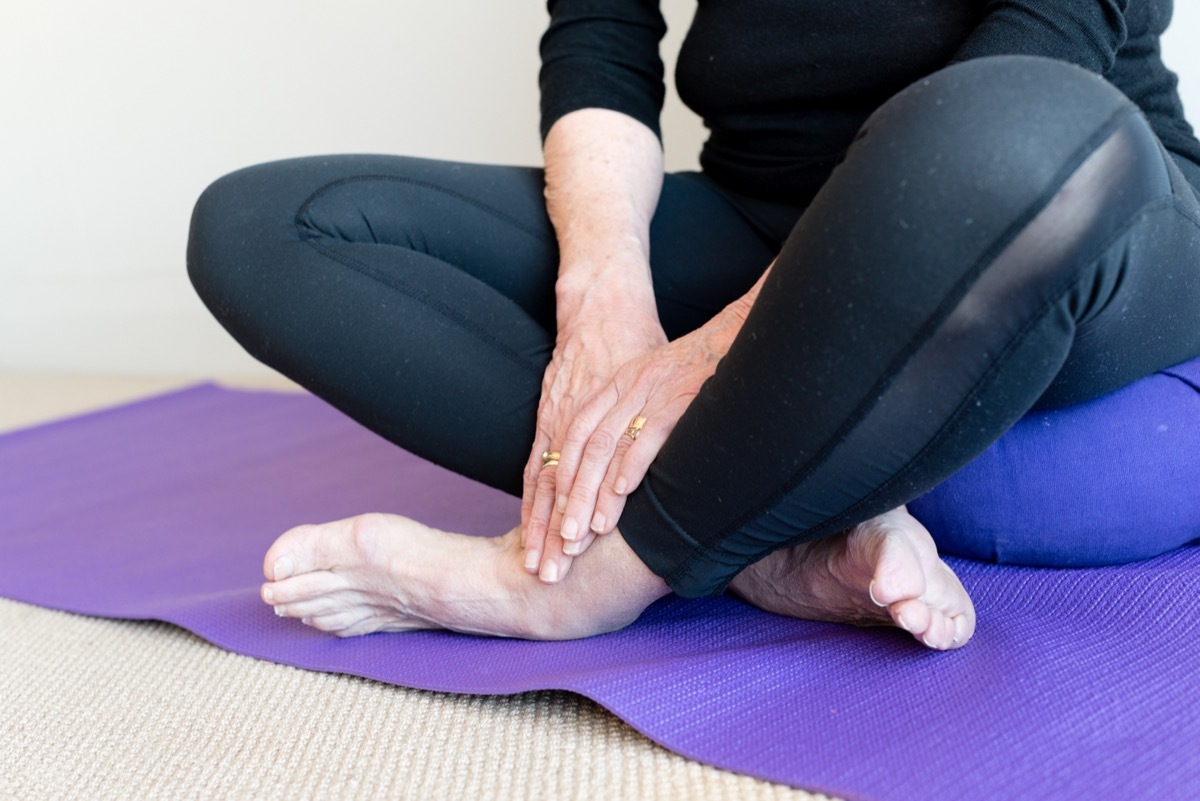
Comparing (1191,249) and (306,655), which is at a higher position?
(1191,249)

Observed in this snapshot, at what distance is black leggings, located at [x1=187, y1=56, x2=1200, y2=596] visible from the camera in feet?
2.00

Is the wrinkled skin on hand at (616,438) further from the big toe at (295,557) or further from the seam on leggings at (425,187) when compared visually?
the seam on leggings at (425,187)

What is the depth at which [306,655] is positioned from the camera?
928 mm

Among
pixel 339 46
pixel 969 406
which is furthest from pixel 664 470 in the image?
pixel 339 46

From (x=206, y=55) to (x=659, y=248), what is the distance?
1.85 m

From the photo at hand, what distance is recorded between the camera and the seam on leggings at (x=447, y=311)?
0.97 m

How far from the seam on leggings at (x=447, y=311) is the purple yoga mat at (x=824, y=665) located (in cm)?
25

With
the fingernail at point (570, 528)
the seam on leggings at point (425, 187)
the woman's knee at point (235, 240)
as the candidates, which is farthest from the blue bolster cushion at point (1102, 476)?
the woman's knee at point (235, 240)

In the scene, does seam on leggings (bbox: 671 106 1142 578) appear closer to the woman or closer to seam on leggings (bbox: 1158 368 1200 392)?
the woman

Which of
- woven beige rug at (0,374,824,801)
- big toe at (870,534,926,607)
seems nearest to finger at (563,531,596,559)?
woven beige rug at (0,374,824,801)

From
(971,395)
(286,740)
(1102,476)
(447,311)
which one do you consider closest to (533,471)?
(447,311)

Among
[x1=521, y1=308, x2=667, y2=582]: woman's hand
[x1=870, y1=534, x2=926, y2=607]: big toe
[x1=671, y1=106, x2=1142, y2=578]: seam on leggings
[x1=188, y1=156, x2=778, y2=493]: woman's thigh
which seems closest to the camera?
[x1=671, y1=106, x2=1142, y2=578]: seam on leggings

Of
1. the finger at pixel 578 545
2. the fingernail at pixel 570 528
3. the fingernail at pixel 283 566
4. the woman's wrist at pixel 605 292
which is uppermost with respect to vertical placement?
the woman's wrist at pixel 605 292

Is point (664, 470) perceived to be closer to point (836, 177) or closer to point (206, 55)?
point (836, 177)
